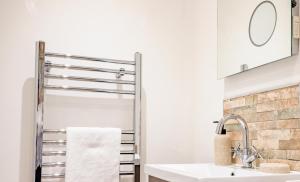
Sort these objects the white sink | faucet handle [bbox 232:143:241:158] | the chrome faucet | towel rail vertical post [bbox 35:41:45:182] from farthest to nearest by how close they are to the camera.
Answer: towel rail vertical post [bbox 35:41:45:182] < faucet handle [bbox 232:143:241:158] < the chrome faucet < the white sink

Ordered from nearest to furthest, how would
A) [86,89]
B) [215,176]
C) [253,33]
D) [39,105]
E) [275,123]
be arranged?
[215,176] → [275,123] → [253,33] → [39,105] → [86,89]

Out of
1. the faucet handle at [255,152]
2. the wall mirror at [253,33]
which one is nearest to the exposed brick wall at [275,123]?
the faucet handle at [255,152]

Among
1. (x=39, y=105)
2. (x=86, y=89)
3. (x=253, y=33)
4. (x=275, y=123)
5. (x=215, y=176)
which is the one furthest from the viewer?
(x=86, y=89)

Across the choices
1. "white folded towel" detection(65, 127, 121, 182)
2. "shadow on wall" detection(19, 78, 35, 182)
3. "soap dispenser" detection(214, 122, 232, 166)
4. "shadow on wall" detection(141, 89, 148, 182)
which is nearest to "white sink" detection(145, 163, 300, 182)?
"soap dispenser" detection(214, 122, 232, 166)

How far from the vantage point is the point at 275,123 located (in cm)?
129

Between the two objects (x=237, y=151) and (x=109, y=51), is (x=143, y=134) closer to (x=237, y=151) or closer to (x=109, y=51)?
(x=109, y=51)

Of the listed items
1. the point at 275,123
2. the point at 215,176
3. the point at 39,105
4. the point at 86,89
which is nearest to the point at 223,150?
the point at 275,123

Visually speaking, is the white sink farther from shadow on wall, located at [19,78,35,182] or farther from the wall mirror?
shadow on wall, located at [19,78,35,182]

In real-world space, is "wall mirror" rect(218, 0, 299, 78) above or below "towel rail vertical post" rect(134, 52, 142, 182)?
above

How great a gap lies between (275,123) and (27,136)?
110 centimetres

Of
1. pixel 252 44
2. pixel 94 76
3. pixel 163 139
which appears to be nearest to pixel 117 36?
pixel 94 76

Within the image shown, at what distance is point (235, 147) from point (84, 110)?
0.76m

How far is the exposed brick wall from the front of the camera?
3.91ft

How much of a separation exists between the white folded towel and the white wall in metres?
0.21
